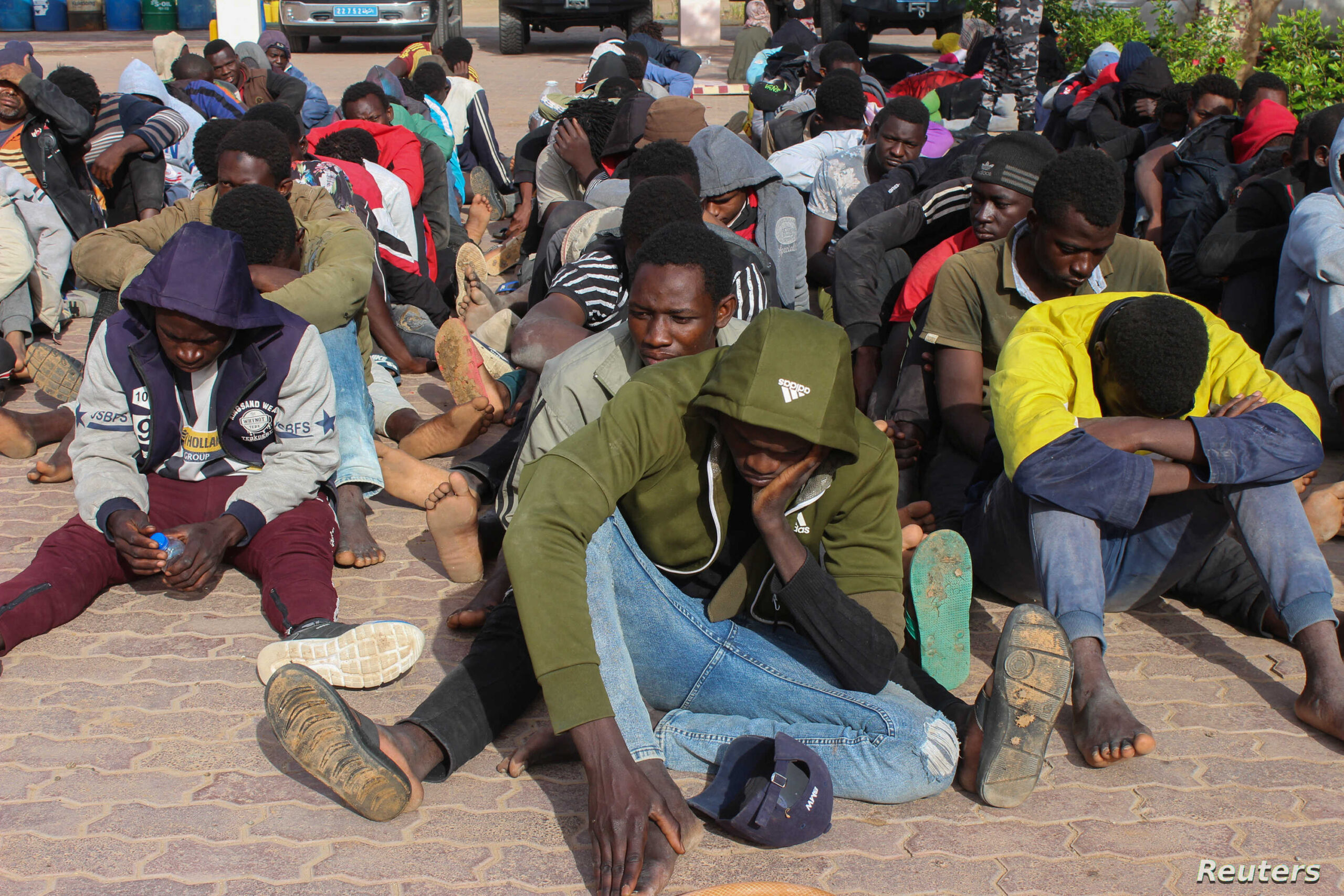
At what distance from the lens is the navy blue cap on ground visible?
250cm

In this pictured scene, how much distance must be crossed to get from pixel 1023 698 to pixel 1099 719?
17.2 inches

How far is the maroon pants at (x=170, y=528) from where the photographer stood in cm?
338

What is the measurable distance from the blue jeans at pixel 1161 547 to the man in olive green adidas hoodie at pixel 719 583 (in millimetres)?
620

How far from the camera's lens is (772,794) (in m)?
2.50

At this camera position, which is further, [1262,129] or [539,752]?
[1262,129]

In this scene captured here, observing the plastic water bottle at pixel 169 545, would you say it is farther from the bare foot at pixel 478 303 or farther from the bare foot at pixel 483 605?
the bare foot at pixel 478 303

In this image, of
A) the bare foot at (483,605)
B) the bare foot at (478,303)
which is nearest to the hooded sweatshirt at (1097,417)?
the bare foot at (483,605)

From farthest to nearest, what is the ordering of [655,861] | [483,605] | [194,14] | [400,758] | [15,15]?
[194,14] < [15,15] < [483,605] < [400,758] < [655,861]

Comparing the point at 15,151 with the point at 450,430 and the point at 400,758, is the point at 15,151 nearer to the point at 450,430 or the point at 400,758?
the point at 450,430

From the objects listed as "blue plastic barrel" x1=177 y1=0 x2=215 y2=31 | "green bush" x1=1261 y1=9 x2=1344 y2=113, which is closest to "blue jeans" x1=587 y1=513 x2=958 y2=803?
"green bush" x1=1261 y1=9 x2=1344 y2=113

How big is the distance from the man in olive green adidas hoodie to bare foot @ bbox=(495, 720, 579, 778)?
9.4 inches

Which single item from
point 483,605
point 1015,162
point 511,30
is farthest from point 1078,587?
point 511,30

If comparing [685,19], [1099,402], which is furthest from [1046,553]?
[685,19]

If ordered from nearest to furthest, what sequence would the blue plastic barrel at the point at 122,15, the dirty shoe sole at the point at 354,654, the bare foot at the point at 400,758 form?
the bare foot at the point at 400,758, the dirty shoe sole at the point at 354,654, the blue plastic barrel at the point at 122,15
